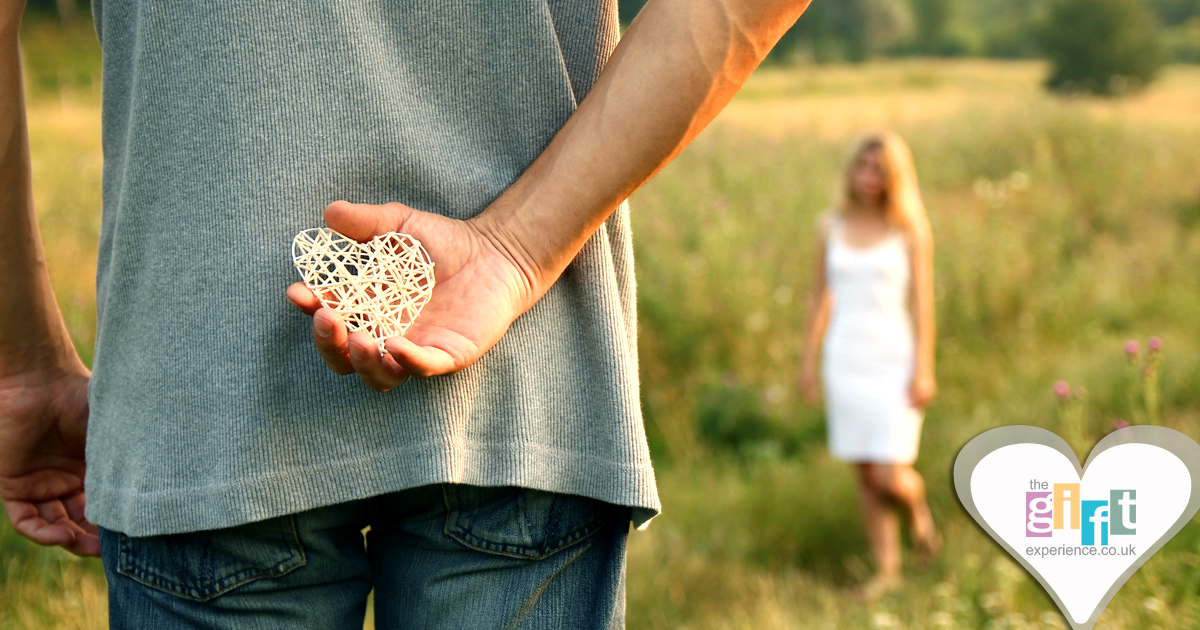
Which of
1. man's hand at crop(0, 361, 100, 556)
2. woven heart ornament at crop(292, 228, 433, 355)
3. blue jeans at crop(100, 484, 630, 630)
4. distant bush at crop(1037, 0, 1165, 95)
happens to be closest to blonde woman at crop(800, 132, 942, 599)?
blue jeans at crop(100, 484, 630, 630)

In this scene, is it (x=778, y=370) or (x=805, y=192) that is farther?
(x=805, y=192)

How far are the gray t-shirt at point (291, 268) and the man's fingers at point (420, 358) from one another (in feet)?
0.28

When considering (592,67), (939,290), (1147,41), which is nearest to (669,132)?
(592,67)

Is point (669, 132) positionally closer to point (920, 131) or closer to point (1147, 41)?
point (920, 131)

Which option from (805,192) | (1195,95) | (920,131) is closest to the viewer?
(805,192)

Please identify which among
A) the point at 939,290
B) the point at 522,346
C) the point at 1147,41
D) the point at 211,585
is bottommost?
the point at 939,290

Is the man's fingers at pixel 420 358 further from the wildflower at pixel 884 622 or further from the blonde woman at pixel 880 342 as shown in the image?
the blonde woman at pixel 880 342

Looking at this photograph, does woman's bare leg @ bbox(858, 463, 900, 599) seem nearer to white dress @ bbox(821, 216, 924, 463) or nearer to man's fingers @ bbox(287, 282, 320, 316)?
white dress @ bbox(821, 216, 924, 463)

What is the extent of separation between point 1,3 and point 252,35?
0.95 ft

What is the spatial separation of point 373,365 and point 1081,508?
1.81 meters

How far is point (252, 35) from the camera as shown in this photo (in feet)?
2.78

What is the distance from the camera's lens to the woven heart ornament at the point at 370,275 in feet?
2.78

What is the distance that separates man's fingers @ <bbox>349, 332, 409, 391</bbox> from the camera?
0.76 m

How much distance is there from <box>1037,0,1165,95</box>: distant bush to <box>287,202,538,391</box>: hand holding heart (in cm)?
1528
